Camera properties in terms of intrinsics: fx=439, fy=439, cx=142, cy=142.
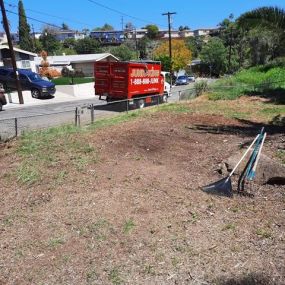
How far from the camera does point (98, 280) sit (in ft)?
15.8

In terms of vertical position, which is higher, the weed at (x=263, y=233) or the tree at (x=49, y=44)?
the tree at (x=49, y=44)

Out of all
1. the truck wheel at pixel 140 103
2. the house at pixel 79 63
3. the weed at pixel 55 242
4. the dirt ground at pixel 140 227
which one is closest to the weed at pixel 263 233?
the dirt ground at pixel 140 227

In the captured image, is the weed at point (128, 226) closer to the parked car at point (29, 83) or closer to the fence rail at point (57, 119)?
the fence rail at point (57, 119)

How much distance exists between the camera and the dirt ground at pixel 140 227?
16.4 feet

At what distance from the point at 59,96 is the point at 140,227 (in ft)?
107

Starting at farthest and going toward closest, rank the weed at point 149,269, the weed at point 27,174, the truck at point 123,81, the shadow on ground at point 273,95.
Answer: the truck at point 123,81 < the shadow on ground at point 273,95 < the weed at point 27,174 < the weed at point 149,269

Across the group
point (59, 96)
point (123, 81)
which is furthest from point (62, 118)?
point (59, 96)

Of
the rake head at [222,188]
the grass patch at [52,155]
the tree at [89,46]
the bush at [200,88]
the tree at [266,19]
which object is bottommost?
the rake head at [222,188]

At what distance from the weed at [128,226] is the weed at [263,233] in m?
1.69

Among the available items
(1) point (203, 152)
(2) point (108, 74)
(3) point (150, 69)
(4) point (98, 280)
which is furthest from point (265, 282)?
(3) point (150, 69)

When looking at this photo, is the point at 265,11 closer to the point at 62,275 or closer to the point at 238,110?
the point at 238,110

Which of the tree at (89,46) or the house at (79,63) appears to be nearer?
the house at (79,63)

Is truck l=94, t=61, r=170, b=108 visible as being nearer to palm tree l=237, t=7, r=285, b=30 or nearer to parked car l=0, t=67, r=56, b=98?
palm tree l=237, t=7, r=285, b=30

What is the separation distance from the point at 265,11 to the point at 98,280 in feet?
47.7
